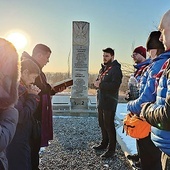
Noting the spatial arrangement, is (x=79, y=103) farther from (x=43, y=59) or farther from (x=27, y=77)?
(x=27, y=77)

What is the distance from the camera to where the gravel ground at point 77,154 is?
432 centimetres

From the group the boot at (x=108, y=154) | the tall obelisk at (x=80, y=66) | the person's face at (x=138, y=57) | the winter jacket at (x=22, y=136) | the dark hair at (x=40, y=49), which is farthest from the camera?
the tall obelisk at (x=80, y=66)

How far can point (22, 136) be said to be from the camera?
2.64 m

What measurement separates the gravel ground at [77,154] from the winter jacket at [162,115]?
8.40ft

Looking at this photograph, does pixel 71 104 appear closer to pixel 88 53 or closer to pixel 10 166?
pixel 88 53

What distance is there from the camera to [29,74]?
2.80 metres

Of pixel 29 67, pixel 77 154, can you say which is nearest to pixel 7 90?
pixel 29 67

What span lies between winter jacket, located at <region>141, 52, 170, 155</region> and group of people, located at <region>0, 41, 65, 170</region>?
77 cm

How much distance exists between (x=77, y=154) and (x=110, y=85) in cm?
124

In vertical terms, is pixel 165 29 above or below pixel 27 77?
above

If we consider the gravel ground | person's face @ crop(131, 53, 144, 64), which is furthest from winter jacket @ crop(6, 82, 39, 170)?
person's face @ crop(131, 53, 144, 64)

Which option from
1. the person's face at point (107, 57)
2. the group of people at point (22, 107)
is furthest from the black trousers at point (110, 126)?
the group of people at point (22, 107)

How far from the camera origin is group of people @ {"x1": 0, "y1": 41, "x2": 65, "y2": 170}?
1.66 m

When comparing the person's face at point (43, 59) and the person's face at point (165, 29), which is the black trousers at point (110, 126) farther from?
the person's face at point (165, 29)
